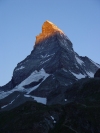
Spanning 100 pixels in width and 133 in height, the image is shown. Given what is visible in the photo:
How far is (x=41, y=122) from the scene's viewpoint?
90.2 meters

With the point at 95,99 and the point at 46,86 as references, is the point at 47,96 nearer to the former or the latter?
the point at 46,86

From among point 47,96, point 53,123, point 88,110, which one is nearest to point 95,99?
point 88,110

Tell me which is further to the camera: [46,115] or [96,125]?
[46,115]

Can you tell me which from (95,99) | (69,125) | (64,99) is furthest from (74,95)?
(69,125)

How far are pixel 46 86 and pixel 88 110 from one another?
342ft

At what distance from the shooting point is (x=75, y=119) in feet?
297

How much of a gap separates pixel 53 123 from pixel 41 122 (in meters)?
3.40

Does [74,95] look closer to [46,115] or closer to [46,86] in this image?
[46,115]

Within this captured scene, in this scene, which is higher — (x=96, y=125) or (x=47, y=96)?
(x=47, y=96)

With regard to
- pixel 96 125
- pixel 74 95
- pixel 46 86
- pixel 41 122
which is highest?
pixel 46 86

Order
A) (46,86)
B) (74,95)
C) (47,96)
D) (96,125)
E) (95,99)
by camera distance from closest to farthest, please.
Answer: (96,125) → (95,99) → (74,95) → (47,96) → (46,86)

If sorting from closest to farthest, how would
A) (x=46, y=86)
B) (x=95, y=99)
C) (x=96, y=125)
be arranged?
(x=96, y=125)
(x=95, y=99)
(x=46, y=86)

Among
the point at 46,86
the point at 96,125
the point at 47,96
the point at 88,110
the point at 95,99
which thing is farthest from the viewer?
the point at 46,86

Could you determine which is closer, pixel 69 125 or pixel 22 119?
pixel 69 125
